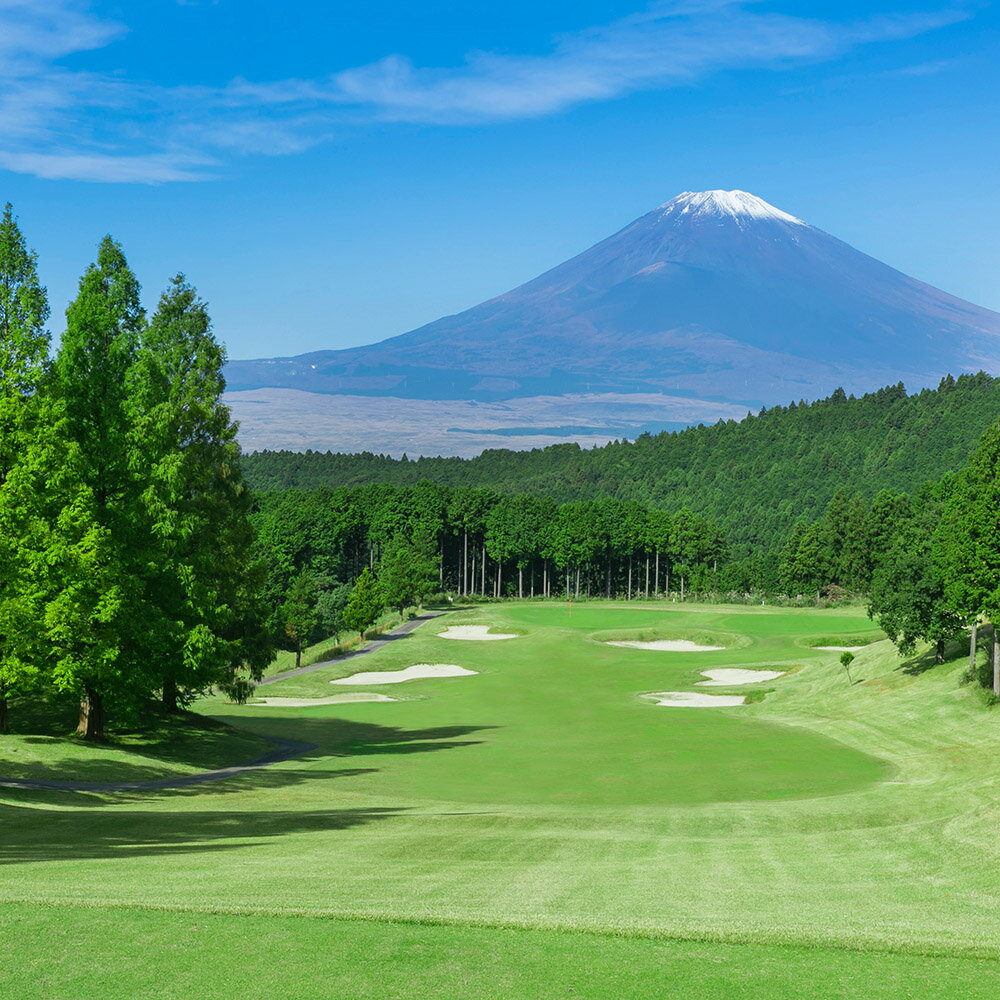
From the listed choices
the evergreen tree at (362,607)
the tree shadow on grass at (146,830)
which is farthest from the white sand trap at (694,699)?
the evergreen tree at (362,607)

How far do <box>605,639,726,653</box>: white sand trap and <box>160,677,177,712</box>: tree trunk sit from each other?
47.3 metres

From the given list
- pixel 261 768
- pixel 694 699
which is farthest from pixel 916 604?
pixel 261 768

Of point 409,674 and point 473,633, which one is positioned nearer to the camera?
point 409,674

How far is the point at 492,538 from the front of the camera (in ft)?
494

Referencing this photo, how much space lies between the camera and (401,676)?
71.3m

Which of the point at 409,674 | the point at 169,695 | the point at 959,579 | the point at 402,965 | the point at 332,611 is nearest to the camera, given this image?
the point at 402,965

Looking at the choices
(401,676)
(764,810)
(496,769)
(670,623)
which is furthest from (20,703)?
(670,623)

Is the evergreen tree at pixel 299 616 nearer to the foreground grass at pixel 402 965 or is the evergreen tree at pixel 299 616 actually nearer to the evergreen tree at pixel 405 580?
the evergreen tree at pixel 405 580

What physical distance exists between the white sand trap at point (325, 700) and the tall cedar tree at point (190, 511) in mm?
15843

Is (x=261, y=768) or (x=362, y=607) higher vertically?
(x=362, y=607)

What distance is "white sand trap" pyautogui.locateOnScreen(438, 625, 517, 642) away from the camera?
3576 inches

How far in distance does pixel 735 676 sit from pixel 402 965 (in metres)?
58.1

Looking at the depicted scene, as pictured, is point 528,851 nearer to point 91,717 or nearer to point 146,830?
point 146,830

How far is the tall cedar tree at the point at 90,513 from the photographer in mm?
30828
